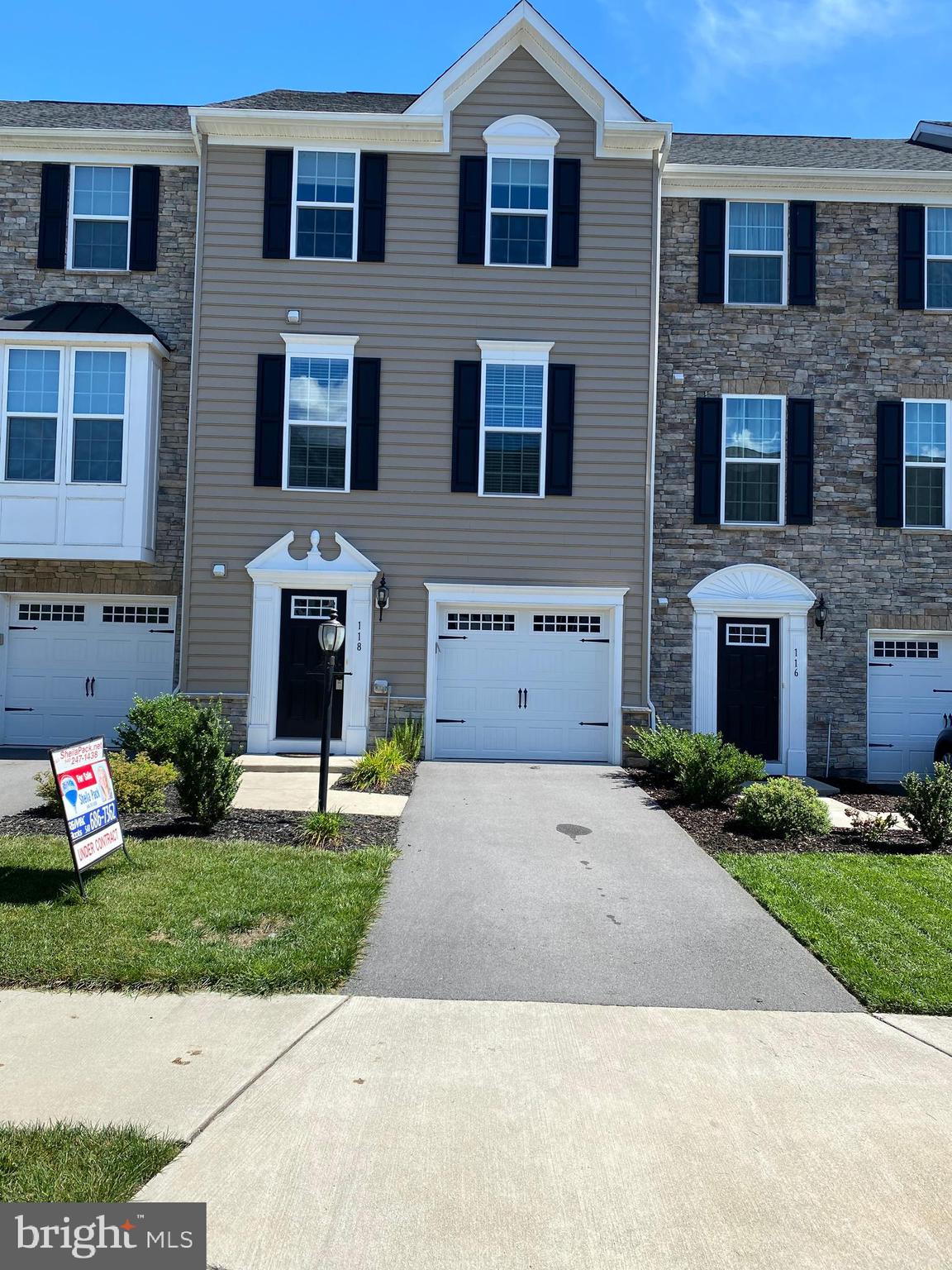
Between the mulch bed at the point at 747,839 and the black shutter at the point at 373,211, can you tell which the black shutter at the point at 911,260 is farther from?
the mulch bed at the point at 747,839

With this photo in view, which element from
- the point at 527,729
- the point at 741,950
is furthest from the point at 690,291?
the point at 741,950

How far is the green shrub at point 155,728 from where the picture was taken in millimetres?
10531

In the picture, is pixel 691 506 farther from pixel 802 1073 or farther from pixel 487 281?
pixel 802 1073

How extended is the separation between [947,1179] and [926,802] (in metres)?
6.14

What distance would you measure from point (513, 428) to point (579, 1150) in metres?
10.9

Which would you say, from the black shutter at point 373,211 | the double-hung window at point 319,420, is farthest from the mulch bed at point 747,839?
the black shutter at point 373,211

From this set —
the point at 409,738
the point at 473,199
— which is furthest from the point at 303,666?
the point at 473,199

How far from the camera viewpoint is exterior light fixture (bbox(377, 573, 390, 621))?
42.3ft

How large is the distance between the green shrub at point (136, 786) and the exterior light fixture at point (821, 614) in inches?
378

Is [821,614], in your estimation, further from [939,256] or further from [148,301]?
[148,301]

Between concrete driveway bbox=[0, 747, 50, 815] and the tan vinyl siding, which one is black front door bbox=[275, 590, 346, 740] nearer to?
the tan vinyl siding

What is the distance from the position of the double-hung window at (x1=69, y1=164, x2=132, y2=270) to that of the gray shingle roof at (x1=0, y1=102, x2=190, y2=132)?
0.91 m

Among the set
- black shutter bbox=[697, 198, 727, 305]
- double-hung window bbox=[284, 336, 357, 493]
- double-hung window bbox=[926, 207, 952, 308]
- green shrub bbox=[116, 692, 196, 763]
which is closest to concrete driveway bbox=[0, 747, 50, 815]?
green shrub bbox=[116, 692, 196, 763]

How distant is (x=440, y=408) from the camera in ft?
43.4
